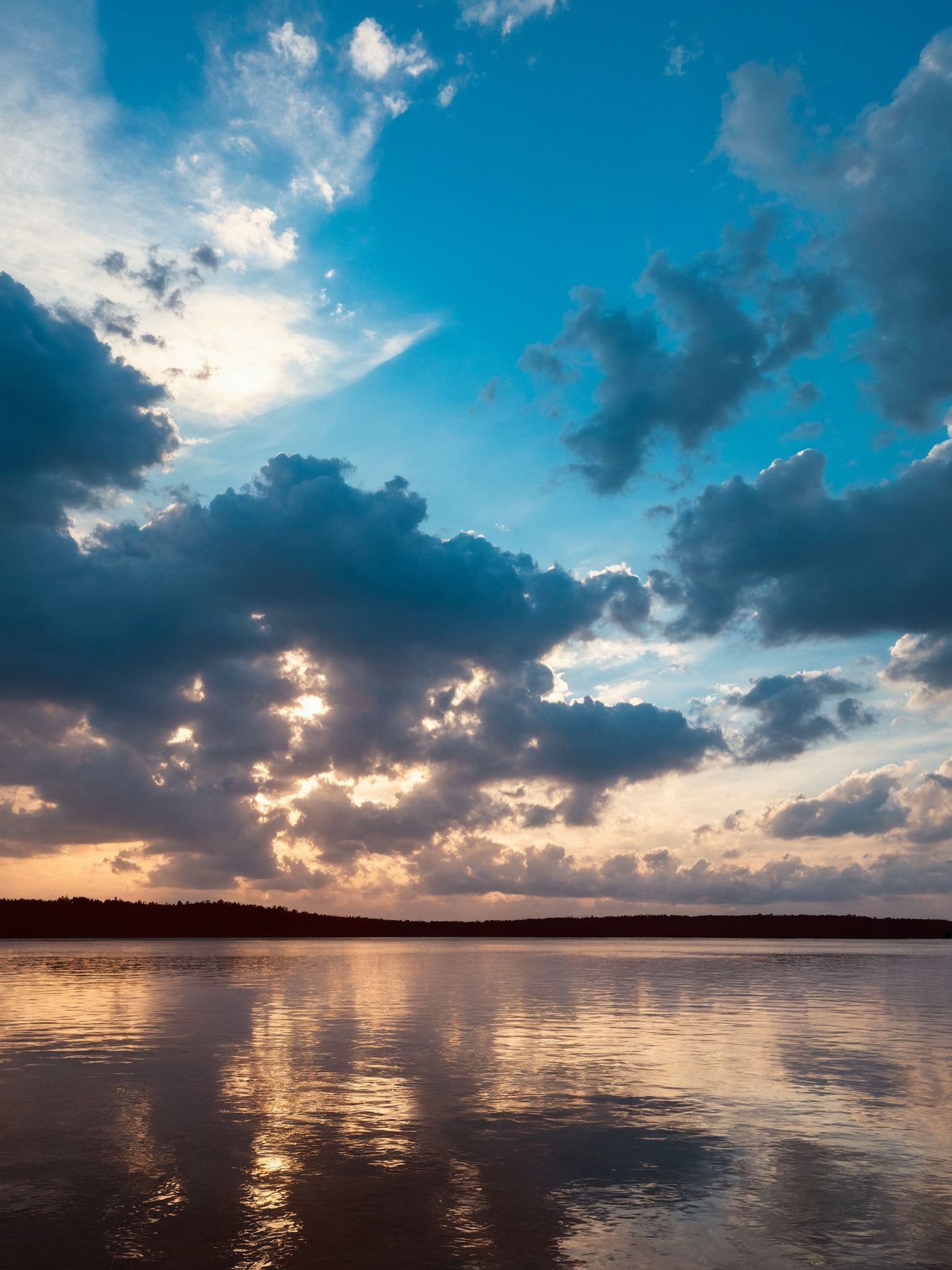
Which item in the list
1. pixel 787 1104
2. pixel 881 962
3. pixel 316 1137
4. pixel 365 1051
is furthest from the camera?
pixel 881 962

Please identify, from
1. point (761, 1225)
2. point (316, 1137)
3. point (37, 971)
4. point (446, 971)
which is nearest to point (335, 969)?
point (446, 971)

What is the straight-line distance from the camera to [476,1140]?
2028 cm

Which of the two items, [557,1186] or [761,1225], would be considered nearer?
[761,1225]

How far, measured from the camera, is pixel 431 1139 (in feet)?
66.5

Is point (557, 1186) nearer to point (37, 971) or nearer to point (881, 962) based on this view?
point (37, 971)

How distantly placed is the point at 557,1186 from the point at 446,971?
80.6m

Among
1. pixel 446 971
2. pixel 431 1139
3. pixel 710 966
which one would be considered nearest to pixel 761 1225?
pixel 431 1139

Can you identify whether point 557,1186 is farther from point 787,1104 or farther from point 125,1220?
point 787,1104

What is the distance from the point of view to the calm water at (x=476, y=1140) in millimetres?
13695

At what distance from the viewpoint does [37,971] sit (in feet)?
A: 309

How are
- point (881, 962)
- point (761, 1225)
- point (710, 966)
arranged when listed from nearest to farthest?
point (761, 1225) → point (710, 966) → point (881, 962)

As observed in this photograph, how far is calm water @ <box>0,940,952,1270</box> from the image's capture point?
13695 millimetres

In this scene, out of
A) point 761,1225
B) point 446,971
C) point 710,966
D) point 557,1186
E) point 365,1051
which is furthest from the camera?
point 710,966

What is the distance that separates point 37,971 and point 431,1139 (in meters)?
86.6
